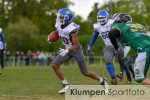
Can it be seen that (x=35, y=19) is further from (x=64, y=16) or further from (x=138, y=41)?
(x=138, y=41)

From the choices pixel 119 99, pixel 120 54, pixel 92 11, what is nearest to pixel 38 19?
pixel 92 11

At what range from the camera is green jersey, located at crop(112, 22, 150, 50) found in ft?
33.0

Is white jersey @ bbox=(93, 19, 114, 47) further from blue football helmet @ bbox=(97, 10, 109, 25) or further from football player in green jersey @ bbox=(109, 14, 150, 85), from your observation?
football player in green jersey @ bbox=(109, 14, 150, 85)

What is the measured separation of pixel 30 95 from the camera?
37.6ft

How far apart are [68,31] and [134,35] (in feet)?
7.12

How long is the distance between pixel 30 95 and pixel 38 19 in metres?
53.6

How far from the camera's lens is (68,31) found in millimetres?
11742

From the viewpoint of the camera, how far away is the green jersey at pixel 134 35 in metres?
10.1

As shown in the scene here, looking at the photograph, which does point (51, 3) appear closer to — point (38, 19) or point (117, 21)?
point (38, 19)

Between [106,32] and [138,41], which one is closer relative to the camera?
[138,41]

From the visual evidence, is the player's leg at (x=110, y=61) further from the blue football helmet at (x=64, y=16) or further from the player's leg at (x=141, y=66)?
the player's leg at (x=141, y=66)

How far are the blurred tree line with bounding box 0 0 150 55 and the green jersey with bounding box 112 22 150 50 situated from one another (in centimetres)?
4068

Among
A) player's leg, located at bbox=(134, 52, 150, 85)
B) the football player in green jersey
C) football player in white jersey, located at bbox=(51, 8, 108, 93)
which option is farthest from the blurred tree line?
player's leg, located at bbox=(134, 52, 150, 85)

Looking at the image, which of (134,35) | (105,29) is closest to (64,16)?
(134,35)
